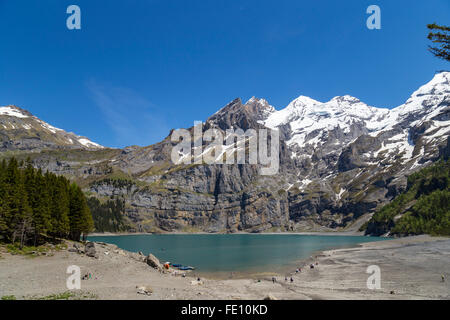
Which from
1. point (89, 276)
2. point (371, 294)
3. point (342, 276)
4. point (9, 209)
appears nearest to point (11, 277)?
point (89, 276)

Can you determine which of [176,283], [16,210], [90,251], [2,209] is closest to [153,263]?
[90,251]

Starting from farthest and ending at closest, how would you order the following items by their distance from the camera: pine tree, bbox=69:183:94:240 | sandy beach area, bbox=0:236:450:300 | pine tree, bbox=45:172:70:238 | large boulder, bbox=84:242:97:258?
pine tree, bbox=69:183:94:240 < pine tree, bbox=45:172:70:238 < large boulder, bbox=84:242:97:258 < sandy beach area, bbox=0:236:450:300

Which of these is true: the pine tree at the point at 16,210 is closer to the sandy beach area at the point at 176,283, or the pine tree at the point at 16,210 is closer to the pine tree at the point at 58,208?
the sandy beach area at the point at 176,283

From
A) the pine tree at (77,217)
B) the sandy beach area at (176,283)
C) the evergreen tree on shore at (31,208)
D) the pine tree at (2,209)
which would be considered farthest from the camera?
the pine tree at (77,217)

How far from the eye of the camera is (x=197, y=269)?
7369 cm

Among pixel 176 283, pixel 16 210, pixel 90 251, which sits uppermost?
pixel 16 210

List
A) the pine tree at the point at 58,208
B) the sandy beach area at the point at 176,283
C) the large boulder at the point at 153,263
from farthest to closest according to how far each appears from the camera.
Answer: the pine tree at the point at 58,208 < the large boulder at the point at 153,263 < the sandy beach area at the point at 176,283

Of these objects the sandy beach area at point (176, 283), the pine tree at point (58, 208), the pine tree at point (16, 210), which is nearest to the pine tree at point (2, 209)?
the pine tree at point (16, 210)

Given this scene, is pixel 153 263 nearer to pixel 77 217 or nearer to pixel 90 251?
pixel 90 251

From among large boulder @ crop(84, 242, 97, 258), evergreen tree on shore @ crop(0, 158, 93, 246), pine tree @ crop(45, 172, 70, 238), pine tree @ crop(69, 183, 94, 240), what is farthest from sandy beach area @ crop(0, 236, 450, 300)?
pine tree @ crop(69, 183, 94, 240)

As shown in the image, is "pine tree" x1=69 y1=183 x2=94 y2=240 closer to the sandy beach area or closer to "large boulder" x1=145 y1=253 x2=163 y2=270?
the sandy beach area
